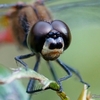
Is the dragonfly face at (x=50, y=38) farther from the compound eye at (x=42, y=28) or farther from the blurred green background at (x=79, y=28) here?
the blurred green background at (x=79, y=28)

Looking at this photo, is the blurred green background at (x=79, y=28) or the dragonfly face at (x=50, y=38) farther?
the blurred green background at (x=79, y=28)

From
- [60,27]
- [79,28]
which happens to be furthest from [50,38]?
[79,28]

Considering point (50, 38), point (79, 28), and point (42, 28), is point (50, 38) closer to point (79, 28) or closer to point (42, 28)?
point (42, 28)

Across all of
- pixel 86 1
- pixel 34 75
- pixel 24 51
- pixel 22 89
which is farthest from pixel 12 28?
pixel 34 75

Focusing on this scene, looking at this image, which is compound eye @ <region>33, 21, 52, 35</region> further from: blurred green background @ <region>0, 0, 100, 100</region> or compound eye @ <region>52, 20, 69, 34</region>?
blurred green background @ <region>0, 0, 100, 100</region>

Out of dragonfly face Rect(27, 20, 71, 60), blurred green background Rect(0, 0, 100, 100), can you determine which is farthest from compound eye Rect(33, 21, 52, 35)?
blurred green background Rect(0, 0, 100, 100)

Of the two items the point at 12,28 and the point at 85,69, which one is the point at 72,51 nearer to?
the point at 85,69

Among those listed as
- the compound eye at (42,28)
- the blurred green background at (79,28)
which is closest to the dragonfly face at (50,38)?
the compound eye at (42,28)

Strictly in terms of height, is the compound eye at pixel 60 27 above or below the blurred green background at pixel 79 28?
above
